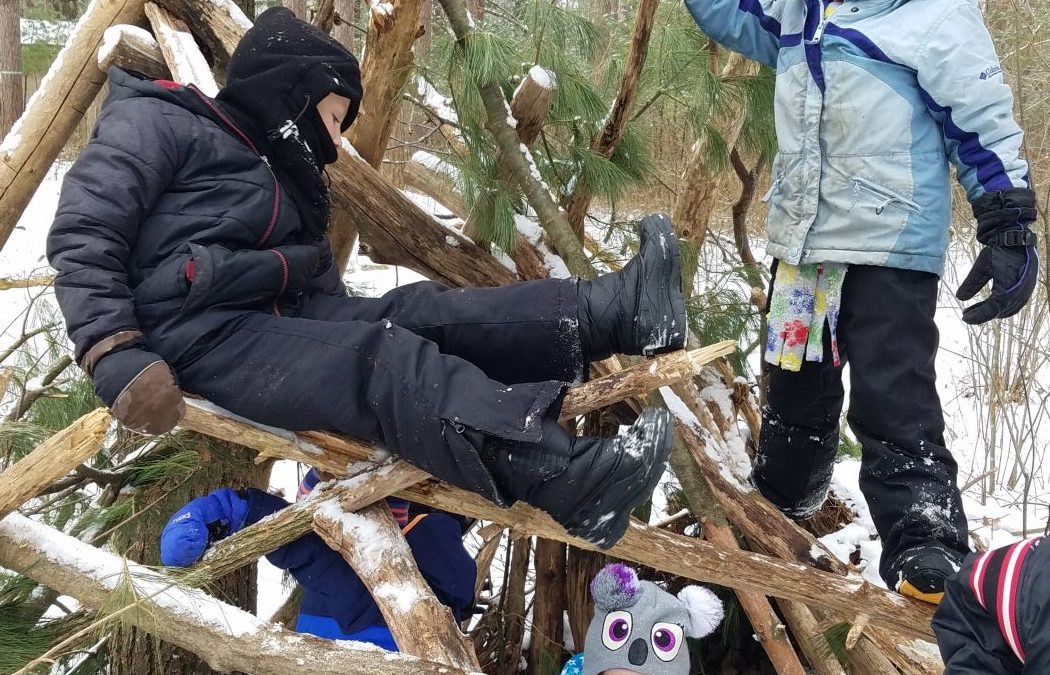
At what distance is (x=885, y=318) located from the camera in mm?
1806

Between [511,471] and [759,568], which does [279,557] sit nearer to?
[511,471]

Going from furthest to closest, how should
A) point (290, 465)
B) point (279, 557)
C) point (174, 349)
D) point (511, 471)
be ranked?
point (290, 465)
point (279, 557)
point (174, 349)
point (511, 471)

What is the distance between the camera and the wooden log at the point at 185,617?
147 cm

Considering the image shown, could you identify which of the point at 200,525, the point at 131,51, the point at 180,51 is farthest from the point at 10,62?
the point at 200,525

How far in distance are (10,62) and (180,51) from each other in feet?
23.6

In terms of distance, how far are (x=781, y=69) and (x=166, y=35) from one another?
172 cm

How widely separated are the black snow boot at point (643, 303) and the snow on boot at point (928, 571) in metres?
0.70

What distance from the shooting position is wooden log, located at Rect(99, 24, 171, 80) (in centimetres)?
240

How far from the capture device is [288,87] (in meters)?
1.81

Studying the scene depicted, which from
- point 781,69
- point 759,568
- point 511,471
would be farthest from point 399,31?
point 759,568

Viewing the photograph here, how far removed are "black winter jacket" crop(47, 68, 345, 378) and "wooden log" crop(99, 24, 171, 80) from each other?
1.88 ft

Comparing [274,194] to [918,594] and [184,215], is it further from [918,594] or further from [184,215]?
[918,594]

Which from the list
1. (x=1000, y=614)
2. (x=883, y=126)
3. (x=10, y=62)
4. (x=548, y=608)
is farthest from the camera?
(x=10, y=62)

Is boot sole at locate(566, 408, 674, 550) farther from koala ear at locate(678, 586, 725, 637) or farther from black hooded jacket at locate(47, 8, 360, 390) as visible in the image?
black hooded jacket at locate(47, 8, 360, 390)
